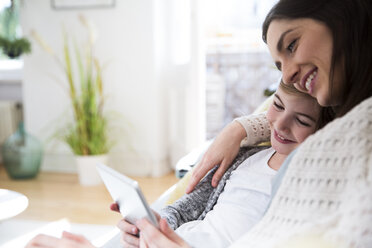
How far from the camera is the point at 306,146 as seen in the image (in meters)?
0.67

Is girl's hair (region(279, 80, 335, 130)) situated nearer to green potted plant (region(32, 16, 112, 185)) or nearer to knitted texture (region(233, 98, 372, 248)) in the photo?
knitted texture (region(233, 98, 372, 248))

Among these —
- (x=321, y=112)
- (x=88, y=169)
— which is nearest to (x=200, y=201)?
(x=321, y=112)

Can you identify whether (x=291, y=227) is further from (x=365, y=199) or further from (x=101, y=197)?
(x=101, y=197)

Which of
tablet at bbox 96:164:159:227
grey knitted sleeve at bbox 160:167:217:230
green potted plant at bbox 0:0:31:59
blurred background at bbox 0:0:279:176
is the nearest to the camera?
tablet at bbox 96:164:159:227

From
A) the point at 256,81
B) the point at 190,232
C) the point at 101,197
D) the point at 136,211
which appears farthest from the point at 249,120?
the point at 256,81

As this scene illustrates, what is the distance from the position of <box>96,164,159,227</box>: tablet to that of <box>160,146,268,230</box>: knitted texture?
0.20m

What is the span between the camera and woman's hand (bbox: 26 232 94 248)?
83 cm

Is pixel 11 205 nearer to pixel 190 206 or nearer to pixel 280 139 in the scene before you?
pixel 190 206

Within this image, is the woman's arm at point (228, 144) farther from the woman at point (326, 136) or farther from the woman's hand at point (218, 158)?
the woman at point (326, 136)

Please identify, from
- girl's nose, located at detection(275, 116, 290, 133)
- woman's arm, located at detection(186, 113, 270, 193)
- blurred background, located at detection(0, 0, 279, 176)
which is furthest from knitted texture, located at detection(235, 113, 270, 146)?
blurred background, located at detection(0, 0, 279, 176)

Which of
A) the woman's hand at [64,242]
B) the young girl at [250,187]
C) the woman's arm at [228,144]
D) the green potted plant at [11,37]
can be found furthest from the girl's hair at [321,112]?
the green potted plant at [11,37]

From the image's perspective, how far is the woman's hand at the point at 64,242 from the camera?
83 cm

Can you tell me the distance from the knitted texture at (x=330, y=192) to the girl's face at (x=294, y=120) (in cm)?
31

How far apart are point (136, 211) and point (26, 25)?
3.22m
